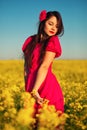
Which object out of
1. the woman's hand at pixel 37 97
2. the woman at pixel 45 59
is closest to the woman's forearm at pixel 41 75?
the woman at pixel 45 59

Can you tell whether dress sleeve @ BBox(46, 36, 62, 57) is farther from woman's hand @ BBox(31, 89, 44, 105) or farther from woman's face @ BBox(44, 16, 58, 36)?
woman's hand @ BBox(31, 89, 44, 105)

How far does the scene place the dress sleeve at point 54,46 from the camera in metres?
4.41

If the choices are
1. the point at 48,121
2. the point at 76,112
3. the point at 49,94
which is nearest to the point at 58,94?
the point at 49,94

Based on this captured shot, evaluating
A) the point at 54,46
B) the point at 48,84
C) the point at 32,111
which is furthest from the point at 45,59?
the point at 32,111

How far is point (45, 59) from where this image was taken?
4.39 meters

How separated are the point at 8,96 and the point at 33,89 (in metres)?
0.26

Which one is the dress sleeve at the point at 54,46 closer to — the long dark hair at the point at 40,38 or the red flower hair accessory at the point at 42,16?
the long dark hair at the point at 40,38

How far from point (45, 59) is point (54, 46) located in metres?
0.15

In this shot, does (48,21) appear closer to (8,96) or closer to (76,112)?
(8,96)

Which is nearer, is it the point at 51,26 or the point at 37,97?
the point at 37,97

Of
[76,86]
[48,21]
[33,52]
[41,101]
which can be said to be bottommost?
[76,86]

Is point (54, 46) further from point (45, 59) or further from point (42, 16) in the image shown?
point (42, 16)

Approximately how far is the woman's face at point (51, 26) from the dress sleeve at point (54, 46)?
0.09m

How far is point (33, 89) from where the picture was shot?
4.36 m
